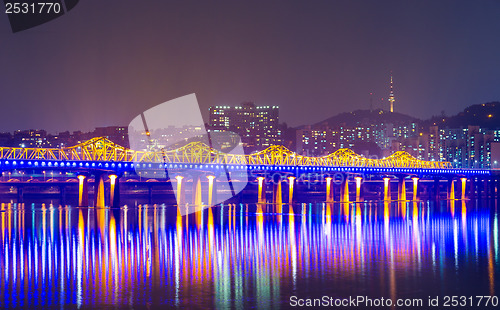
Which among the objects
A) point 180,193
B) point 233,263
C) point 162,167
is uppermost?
point 162,167

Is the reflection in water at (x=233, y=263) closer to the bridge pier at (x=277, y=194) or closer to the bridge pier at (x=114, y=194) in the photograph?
the bridge pier at (x=114, y=194)

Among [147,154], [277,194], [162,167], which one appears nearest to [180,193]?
[162,167]

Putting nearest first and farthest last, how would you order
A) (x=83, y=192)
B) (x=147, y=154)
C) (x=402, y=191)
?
(x=83, y=192) → (x=147, y=154) → (x=402, y=191)

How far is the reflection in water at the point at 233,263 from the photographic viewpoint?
36.1 m

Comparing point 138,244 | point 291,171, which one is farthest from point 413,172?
point 138,244

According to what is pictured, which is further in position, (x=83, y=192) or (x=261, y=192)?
(x=261, y=192)

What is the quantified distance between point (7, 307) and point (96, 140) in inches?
4198

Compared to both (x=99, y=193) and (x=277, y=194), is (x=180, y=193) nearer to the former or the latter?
(x=277, y=194)

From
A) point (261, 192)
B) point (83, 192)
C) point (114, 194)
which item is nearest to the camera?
point (114, 194)

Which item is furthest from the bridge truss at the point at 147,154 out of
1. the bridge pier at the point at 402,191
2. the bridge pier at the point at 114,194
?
the bridge pier at the point at 402,191

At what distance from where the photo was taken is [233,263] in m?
46.2

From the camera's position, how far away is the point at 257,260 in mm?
48094

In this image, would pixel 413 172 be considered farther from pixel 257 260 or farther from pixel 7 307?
pixel 7 307

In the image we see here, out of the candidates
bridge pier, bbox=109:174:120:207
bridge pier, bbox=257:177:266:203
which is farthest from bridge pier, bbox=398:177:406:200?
bridge pier, bbox=109:174:120:207
